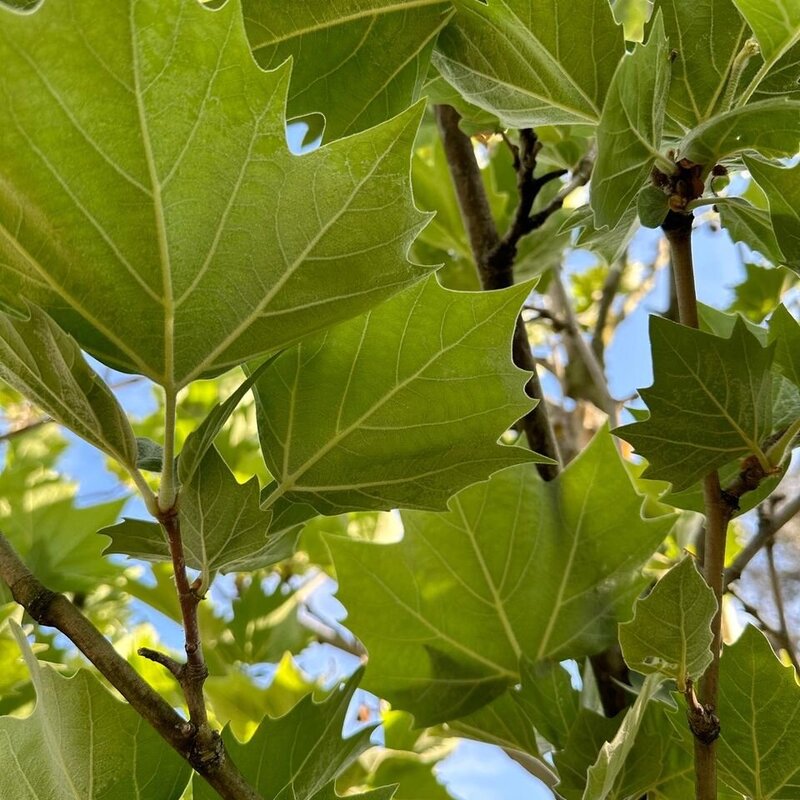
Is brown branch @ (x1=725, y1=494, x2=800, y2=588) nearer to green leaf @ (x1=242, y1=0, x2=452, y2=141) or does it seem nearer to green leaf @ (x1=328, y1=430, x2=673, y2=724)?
green leaf @ (x1=328, y1=430, x2=673, y2=724)

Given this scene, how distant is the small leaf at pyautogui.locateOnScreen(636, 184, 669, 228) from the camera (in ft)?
1.57

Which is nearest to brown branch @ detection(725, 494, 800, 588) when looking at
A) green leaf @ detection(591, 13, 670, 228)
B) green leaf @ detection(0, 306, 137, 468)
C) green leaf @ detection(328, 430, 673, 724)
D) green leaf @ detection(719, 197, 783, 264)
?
green leaf @ detection(328, 430, 673, 724)

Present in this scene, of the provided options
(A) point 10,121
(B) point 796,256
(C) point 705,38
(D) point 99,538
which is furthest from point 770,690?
(D) point 99,538

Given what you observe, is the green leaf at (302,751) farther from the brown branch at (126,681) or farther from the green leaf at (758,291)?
the green leaf at (758,291)

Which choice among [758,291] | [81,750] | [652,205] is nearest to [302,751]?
[81,750]

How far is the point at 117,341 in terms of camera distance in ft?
1.22

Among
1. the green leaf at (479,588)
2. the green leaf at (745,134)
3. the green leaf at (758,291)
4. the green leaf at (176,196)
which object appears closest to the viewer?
the green leaf at (176,196)

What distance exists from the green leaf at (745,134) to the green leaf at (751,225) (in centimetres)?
6

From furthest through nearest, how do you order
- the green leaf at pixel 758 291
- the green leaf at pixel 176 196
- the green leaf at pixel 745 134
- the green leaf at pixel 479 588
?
the green leaf at pixel 758 291, the green leaf at pixel 479 588, the green leaf at pixel 745 134, the green leaf at pixel 176 196

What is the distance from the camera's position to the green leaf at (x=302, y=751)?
1.67 ft

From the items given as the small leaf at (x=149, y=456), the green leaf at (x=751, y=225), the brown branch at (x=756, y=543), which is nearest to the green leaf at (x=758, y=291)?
the brown branch at (x=756, y=543)

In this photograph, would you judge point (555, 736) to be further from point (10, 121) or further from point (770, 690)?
point (10, 121)

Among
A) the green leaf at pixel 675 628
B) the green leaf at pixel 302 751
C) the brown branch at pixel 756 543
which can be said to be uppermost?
the green leaf at pixel 675 628

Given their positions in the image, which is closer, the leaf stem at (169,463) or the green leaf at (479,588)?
the leaf stem at (169,463)
